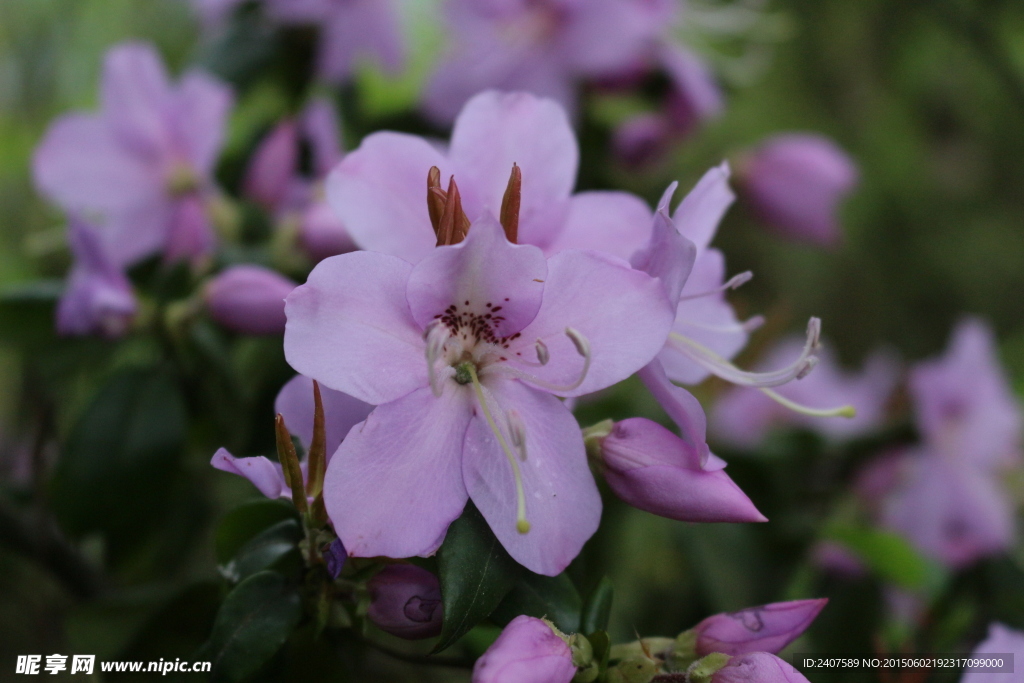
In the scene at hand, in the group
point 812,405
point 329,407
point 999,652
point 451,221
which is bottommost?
point 812,405

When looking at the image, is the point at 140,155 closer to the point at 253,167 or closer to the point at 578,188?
the point at 253,167

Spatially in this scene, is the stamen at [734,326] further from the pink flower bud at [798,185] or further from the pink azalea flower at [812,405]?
A: the pink azalea flower at [812,405]

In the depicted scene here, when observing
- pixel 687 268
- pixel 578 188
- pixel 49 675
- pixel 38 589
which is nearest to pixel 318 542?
pixel 687 268

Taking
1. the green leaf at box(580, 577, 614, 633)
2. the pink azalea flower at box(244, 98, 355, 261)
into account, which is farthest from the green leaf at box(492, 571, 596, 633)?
the pink azalea flower at box(244, 98, 355, 261)

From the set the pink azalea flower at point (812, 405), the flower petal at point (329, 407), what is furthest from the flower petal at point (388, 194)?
the pink azalea flower at point (812, 405)

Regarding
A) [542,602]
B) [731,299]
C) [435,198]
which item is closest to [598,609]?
[542,602]

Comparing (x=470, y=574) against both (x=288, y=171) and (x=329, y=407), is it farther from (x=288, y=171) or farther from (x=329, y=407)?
(x=288, y=171)
